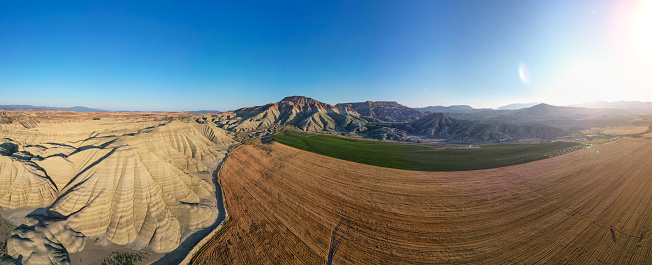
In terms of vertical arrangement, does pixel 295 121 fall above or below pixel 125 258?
above

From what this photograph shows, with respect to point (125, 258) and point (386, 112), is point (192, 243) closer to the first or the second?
point (125, 258)

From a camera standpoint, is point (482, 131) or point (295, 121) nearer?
point (482, 131)

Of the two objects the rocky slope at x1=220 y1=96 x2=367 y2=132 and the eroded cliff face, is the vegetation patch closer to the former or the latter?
the eroded cliff face

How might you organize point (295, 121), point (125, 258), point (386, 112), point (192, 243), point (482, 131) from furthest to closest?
1. point (386, 112)
2. point (295, 121)
3. point (482, 131)
4. point (192, 243)
5. point (125, 258)

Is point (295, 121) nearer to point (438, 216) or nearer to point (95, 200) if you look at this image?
point (95, 200)

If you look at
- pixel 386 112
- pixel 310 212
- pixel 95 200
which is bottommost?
pixel 310 212

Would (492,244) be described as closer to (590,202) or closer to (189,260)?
(590,202)

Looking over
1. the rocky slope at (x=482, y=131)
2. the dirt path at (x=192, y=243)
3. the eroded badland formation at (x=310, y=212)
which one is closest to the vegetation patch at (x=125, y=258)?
the eroded badland formation at (x=310, y=212)

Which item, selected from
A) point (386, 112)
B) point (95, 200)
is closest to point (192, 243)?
point (95, 200)

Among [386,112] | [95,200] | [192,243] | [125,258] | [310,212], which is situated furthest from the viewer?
[386,112]
